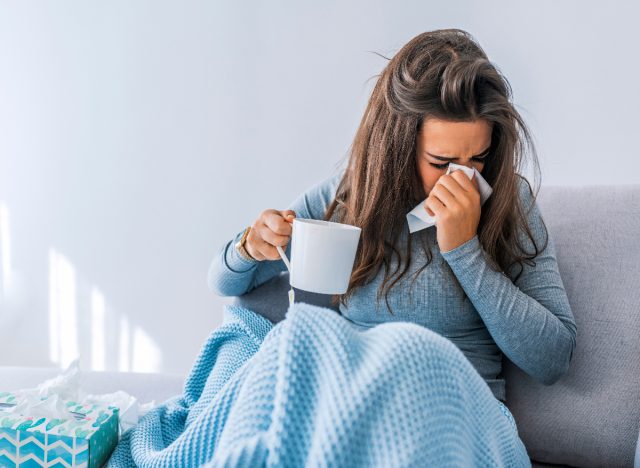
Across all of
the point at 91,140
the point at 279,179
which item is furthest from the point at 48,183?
the point at 279,179

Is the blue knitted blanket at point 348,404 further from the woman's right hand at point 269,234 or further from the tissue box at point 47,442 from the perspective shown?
the woman's right hand at point 269,234

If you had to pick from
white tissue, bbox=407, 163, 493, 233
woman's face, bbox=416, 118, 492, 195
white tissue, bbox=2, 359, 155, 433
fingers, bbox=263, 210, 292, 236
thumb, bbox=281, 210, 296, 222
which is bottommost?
white tissue, bbox=2, 359, 155, 433

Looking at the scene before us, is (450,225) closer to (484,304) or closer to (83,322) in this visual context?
(484,304)

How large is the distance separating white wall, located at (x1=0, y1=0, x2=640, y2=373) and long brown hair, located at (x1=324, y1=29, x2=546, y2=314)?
58cm

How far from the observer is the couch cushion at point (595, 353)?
0.96 meters

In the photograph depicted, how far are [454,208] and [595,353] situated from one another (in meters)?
0.33

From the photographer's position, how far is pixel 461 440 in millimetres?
603

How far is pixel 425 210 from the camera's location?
102cm

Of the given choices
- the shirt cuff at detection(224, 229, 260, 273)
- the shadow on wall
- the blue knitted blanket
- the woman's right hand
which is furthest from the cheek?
the shadow on wall

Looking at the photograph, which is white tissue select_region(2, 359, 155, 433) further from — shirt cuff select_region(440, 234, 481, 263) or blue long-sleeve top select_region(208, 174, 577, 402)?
shirt cuff select_region(440, 234, 481, 263)

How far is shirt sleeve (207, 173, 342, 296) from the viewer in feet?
3.78

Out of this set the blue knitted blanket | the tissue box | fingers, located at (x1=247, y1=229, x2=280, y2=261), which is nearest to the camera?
the blue knitted blanket

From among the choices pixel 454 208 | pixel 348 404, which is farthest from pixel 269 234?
pixel 348 404

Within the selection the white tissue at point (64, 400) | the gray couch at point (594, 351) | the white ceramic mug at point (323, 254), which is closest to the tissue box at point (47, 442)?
the white tissue at point (64, 400)
